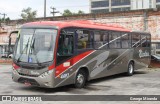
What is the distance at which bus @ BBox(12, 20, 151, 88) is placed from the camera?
40.0 feet

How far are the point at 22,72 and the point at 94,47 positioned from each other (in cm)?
373

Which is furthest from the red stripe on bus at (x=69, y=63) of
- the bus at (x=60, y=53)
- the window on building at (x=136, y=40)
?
the window on building at (x=136, y=40)

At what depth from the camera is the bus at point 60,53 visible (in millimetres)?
12203

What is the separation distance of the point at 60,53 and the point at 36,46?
960mm

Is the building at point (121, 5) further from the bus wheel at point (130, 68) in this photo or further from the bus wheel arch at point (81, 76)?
the bus wheel arch at point (81, 76)

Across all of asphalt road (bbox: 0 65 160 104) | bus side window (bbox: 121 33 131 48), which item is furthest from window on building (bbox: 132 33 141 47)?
asphalt road (bbox: 0 65 160 104)

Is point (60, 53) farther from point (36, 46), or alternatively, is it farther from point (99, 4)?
point (99, 4)

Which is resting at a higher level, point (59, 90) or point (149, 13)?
point (149, 13)

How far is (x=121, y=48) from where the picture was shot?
57.3ft

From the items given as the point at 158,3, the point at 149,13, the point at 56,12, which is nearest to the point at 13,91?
the point at 149,13

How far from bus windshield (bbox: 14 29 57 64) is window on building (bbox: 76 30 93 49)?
161 centimetres

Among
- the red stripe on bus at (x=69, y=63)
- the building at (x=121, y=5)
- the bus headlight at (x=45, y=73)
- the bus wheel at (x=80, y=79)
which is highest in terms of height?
the building at (x=121, y=5)

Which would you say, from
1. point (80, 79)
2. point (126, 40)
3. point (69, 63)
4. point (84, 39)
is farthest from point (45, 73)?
point (126, 40)

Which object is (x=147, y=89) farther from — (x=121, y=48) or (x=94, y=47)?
(x=121, y=48)
